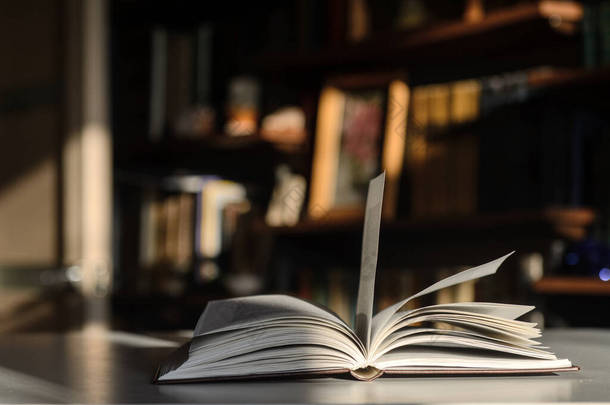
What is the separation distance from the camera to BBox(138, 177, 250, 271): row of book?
2496mm

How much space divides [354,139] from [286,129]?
340 millimetres

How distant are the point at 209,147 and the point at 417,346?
181cm

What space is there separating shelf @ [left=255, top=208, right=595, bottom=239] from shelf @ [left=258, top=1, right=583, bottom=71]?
0.40 metres

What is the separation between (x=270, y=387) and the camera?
0.62 meters

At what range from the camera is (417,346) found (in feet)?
2.25

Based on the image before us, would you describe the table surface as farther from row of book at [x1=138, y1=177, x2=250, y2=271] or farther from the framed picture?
row of book at [x1=138, y1=177, x2=250, y2=271]

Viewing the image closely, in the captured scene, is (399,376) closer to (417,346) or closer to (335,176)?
(417,346)

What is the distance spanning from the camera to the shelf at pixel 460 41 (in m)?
1.75

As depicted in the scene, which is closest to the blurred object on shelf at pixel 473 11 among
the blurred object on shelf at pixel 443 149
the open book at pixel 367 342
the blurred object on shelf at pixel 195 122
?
the blurred object on shelf at pixel 443 149

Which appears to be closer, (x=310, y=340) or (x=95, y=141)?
(x=310, y=340)

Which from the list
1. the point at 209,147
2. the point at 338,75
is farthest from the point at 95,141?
the point at 338,75

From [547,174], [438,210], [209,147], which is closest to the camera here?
[547,174]

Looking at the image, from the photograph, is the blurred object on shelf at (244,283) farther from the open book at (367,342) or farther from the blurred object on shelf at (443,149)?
the open book at (367,342)

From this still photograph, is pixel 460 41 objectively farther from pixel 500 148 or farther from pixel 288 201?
pixel 288 201
